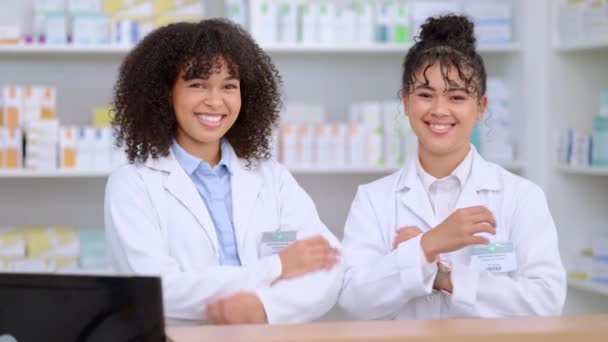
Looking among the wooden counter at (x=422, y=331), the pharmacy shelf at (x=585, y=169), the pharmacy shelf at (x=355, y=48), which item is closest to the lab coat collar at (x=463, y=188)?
the wooden counter at (x=422, y=331)

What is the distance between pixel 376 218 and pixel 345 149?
199 cm

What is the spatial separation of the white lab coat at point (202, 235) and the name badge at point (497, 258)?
0.94 ft

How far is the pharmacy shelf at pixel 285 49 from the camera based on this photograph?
12.8 ft

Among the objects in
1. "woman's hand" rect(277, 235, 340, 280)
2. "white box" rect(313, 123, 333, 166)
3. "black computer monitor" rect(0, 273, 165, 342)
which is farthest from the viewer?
"white box" rect(313, 123, 333, 166)

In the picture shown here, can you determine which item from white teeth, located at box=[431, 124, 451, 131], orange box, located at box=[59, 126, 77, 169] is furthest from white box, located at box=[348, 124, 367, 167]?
white teeth, located at box=[431, 124, 451, 131]

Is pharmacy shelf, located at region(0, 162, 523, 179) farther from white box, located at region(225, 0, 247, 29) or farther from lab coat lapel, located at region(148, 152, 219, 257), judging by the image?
lab coat lapel, located at region(148, 152, 219, 257)

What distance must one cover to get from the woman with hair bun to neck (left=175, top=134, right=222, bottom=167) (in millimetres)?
348

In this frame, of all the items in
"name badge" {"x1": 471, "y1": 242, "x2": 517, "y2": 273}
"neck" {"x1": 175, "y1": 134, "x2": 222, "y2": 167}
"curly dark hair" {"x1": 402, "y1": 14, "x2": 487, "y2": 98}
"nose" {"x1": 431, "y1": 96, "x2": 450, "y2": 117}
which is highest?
"curly dark hair" {"x1": 402, "y1": 14, "x2": 487, "y2": 98}

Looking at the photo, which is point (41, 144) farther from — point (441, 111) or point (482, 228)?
point (482, 228)

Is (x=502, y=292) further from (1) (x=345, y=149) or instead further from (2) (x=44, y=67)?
(2) (x=44, y=67)

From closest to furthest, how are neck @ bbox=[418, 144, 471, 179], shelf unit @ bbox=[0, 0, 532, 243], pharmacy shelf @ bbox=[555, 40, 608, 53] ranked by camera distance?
neck @ bbox=[418, 144, 471, 179]
pharmacy shelf @ bbox=[555, 40, 608, 53]
shelf unit @ bbox=[0, 0, 532, 243]

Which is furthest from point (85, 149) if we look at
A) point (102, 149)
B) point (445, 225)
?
point (445, 225)

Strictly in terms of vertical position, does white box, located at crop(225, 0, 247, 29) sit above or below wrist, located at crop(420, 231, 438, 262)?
above

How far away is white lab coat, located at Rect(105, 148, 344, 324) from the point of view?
1.72 m
